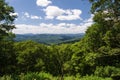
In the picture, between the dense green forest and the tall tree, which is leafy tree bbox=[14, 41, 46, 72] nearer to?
the dense green forest

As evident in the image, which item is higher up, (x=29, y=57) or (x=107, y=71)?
(x=107, y=71)

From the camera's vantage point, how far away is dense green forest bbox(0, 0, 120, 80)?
22.0 meters

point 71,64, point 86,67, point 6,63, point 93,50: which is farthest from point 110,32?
point 6,63

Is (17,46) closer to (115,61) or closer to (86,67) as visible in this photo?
(86,67)

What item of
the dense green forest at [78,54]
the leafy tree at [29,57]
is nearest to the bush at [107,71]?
the dense green forest at [78,54]

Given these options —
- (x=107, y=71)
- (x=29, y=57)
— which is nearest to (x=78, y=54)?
(x=107, y=71)

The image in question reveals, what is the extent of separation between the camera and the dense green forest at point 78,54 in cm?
2198

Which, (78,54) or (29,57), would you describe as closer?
(78,54)

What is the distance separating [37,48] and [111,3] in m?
47.4

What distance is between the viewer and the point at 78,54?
50906 millimetres

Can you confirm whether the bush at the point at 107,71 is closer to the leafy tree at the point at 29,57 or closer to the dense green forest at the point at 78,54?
the dense green forest at the point at 78,54

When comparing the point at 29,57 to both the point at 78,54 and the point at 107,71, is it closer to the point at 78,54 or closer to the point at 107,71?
the point at 78,54

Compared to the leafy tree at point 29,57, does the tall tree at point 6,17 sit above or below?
above

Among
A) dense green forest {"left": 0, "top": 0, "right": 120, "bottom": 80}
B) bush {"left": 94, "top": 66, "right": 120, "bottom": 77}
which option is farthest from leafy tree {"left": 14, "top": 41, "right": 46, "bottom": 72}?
bush {"left": 94, "top": 66, "right": 120, "bottom": 77}
